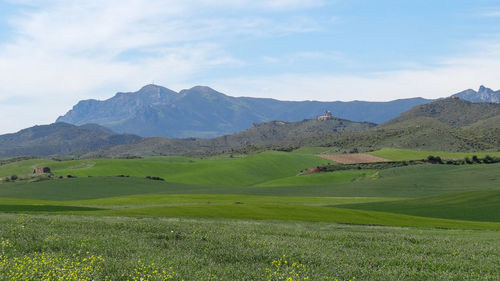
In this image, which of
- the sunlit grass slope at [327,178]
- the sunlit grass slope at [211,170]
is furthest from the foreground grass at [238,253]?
the sunlit grass slope at [211,170]

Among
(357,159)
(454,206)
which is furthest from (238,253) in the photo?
(357,159)

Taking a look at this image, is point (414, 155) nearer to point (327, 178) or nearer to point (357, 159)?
point (357, 159)

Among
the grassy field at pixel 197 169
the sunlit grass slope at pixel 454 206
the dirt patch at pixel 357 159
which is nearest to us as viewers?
the sunlit grass slope at pixel 454 206

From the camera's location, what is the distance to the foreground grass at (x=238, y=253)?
750 inches

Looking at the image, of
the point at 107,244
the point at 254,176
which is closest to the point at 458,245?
the point at 107,244

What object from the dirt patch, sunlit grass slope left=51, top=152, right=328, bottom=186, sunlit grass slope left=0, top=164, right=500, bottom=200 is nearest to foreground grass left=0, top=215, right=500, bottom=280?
sunlit grass slope left=0, top=164, right=500, bottom=200

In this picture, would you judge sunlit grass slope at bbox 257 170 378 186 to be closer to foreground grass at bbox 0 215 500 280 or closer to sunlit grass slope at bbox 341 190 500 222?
sunlit grass slope at bbox 341 190 500 222

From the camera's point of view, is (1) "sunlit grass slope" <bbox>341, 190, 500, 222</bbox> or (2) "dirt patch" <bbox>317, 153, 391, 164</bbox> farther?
(2) "dirt patch" <bbox>317, 153, 391, 164</bbox>

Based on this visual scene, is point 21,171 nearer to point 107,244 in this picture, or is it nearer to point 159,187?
point 159,187

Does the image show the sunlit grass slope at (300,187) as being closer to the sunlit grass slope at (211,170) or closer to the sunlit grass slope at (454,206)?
the sunlit grass slope at (454,206)

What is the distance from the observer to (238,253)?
22938 mm

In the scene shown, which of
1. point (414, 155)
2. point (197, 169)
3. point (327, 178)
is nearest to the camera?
point (327, 178)

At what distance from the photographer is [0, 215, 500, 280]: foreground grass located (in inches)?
750

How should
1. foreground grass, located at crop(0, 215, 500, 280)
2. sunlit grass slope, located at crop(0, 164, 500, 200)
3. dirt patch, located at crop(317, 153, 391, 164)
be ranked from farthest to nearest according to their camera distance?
dirt patch, located at crop(317, 153, 391, 164) → sunlit grass slope, located at crop(0, 164, 500, 200) → foreground grass, located at crop(0, 215, 500, 280)
